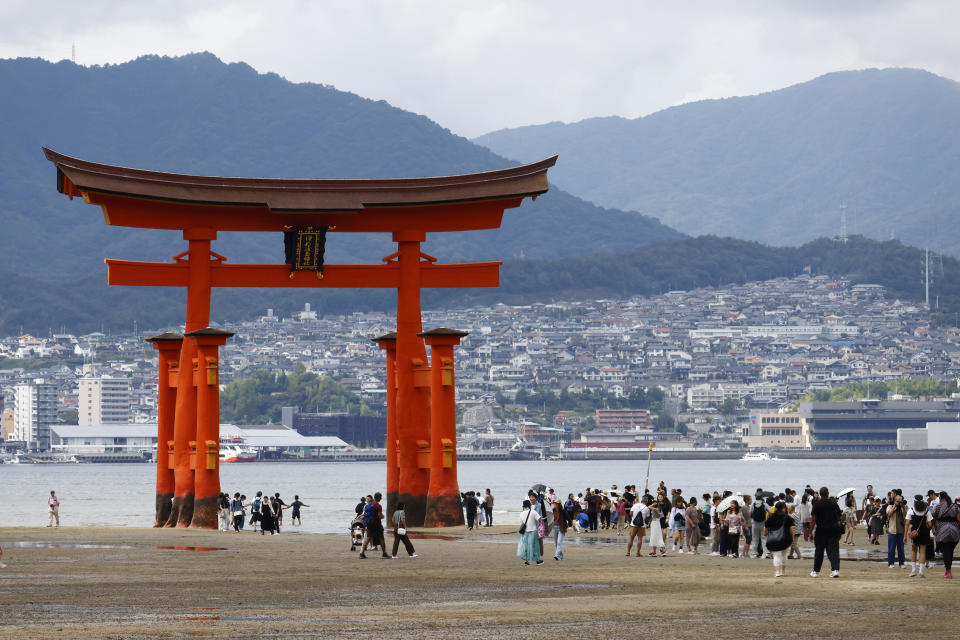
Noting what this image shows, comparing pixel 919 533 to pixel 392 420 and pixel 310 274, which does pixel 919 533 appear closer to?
pixel 310 274

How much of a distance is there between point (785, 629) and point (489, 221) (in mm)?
23842

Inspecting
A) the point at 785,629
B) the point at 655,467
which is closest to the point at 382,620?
the point at 785,629

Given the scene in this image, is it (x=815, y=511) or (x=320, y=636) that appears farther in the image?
(x=815, y=511)

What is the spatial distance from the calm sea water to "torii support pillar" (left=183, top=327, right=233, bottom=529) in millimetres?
13377

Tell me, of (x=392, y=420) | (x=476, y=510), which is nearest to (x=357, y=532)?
(x=476, y=510)

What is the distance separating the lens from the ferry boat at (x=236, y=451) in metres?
185

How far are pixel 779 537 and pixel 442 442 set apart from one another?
49.5ft

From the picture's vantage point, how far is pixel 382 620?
54.7 ft

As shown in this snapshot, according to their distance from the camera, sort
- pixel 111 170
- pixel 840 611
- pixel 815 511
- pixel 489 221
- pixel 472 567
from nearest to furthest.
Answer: pixel 840 611 → pixel 815 511 → pixel 472 567 → pixel 111 170 → pixel 489 221

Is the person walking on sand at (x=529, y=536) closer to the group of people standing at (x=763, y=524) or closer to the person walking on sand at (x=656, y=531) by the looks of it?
the group of people standing at (x=763, y=524)

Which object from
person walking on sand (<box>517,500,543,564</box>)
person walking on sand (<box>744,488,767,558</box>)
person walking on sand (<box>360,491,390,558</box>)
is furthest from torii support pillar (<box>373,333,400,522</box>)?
person walking on sand (<box>517,500,543,564</box>)

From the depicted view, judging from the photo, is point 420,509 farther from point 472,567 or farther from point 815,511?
point 815,511

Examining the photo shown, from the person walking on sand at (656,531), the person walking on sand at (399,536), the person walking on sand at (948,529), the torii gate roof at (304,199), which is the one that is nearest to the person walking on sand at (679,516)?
the person walking on sand at (656,531)

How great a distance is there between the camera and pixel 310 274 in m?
38.2
